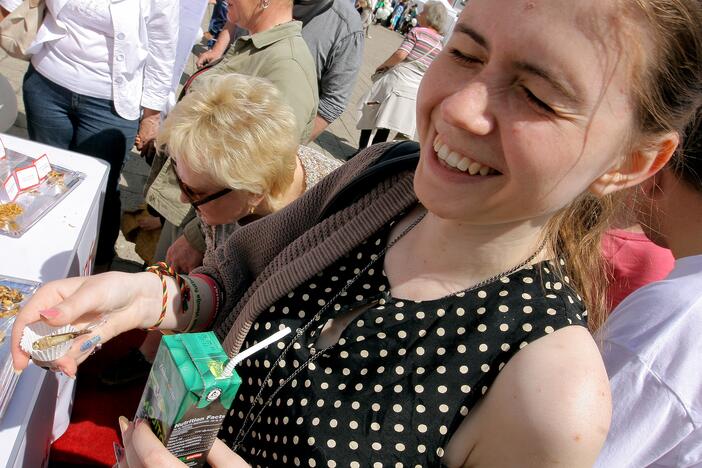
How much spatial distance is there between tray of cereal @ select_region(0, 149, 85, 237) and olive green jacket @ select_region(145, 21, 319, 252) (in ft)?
1.13

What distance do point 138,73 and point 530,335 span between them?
252cm

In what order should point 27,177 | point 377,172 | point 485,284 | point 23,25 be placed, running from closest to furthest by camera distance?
point 485,284 < point 377,172 < point 27,177 < point 23,25

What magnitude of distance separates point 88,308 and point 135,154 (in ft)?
12.4

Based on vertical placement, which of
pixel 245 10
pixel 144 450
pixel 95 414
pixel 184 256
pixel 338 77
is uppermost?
pixel 245 10

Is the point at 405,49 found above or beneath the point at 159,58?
beneath

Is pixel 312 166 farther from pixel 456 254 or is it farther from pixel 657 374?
pixel 657 374

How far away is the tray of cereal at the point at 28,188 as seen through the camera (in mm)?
1746

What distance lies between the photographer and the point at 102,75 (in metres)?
2.54

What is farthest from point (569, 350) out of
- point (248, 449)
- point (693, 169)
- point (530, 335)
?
point (693, 169)

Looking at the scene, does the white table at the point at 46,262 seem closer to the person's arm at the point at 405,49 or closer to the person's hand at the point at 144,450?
the person's hand at the point at 144,450

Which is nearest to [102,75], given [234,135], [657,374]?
[234,135]

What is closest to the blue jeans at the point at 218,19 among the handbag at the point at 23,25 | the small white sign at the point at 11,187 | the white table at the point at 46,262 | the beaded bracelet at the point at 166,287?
the handbag at the point at 23,25

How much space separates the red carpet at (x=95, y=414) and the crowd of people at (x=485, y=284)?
779mm

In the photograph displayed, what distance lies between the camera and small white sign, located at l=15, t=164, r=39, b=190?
1.84 m
